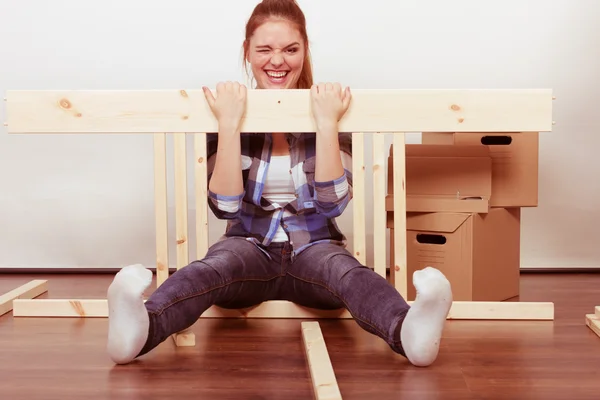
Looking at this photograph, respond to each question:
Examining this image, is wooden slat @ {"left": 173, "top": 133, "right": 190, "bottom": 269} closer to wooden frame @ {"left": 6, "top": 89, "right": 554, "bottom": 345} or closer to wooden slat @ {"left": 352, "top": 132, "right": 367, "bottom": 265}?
wooden frame @ {"left": 6, "top": 89, "right": 554, "bottom": 345}

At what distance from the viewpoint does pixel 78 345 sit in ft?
5.01

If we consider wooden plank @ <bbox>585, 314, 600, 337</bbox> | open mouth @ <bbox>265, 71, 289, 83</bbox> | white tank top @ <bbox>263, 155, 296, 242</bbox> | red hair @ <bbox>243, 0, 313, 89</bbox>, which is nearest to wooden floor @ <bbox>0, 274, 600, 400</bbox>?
wooden plank @ <bbox>585, 314, 600, 337</bbox>

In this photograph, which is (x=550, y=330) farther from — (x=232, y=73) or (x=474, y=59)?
(x=232, y=73)

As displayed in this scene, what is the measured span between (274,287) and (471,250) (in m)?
0.46

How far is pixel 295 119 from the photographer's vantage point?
1.66 metres

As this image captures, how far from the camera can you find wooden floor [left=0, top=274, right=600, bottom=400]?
4.11 feet

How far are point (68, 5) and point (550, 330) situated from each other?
1.63 meters

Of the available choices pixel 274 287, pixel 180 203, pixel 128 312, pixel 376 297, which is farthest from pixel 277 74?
pixel 128 312

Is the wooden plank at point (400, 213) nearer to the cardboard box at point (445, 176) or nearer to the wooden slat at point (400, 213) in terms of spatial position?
the wooden slat at point (400, 213)

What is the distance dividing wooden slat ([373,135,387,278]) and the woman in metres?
0.07

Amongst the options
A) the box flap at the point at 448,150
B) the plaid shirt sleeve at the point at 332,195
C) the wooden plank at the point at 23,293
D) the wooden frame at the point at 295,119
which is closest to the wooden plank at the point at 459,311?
the wooden frame at the point at 295,119

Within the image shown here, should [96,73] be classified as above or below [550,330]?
above

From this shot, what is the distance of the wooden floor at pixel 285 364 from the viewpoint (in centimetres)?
125

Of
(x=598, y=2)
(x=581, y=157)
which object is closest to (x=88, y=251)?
(x=581, y=157)
